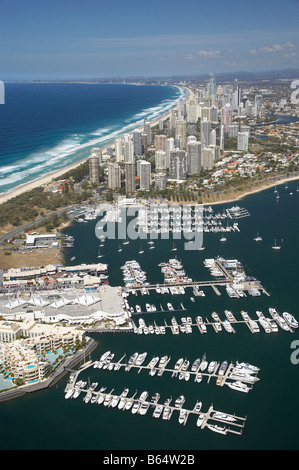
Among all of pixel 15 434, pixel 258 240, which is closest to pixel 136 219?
pixel 258 240

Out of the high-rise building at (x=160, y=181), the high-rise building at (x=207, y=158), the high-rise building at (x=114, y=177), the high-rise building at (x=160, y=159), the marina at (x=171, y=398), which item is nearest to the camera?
the marina at (x=171, y=398)

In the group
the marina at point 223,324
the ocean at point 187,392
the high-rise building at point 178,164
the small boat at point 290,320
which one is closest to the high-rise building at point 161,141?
the high-rise building at point 178,164

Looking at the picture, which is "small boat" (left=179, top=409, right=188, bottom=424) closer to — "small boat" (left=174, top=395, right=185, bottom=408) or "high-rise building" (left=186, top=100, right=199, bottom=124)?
"small boat" (left=174, top=395, right=185, bottom=408)

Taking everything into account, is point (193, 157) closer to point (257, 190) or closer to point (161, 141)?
point (257, 190)

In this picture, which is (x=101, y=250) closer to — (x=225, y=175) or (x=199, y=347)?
(x=199, y=347)

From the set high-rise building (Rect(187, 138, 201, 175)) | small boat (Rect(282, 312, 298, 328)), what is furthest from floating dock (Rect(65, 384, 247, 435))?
high-rise building (Rect(187, 138, 201, 175))

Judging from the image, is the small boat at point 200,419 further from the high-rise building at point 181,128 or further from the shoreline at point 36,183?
the high-rise building at point 181,128

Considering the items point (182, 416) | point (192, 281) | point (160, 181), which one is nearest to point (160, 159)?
point (160, 181)
